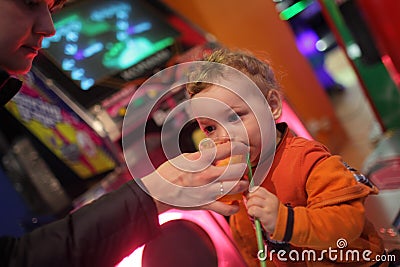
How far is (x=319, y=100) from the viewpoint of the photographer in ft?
3.70

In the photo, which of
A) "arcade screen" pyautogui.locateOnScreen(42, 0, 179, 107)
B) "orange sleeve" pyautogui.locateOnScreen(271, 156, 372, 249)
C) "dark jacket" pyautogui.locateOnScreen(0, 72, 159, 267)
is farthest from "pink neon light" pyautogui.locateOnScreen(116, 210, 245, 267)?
"arcade screen" pyautogui.locateOnScreen(42, 0, 179, 107)

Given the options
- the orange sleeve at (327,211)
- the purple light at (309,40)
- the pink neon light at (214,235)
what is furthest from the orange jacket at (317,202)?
the purple light at (309,40)

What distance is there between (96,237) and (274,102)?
0.28 m

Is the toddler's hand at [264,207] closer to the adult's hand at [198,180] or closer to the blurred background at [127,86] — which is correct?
the adult's hand at [198,180]

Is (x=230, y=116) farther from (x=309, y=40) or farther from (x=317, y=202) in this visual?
(x=309, y=40)

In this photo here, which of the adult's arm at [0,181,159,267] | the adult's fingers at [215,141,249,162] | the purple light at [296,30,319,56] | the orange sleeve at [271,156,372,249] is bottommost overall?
the purple light at [296,30,319,56]

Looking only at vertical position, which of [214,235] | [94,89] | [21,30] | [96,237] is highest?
[21,30]

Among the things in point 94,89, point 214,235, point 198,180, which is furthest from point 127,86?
point 198,180

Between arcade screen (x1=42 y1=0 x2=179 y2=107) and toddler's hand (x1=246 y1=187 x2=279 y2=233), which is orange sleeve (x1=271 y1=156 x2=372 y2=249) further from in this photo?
arcade screen (x1=42 y1=0 x2=179 y2=107)

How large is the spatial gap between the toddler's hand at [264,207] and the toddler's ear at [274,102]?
12 centimetres

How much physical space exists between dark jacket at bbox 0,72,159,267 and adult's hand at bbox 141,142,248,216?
0.02m

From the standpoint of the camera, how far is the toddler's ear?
1.92ft

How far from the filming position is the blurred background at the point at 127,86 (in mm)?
994

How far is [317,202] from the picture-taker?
0.53m
